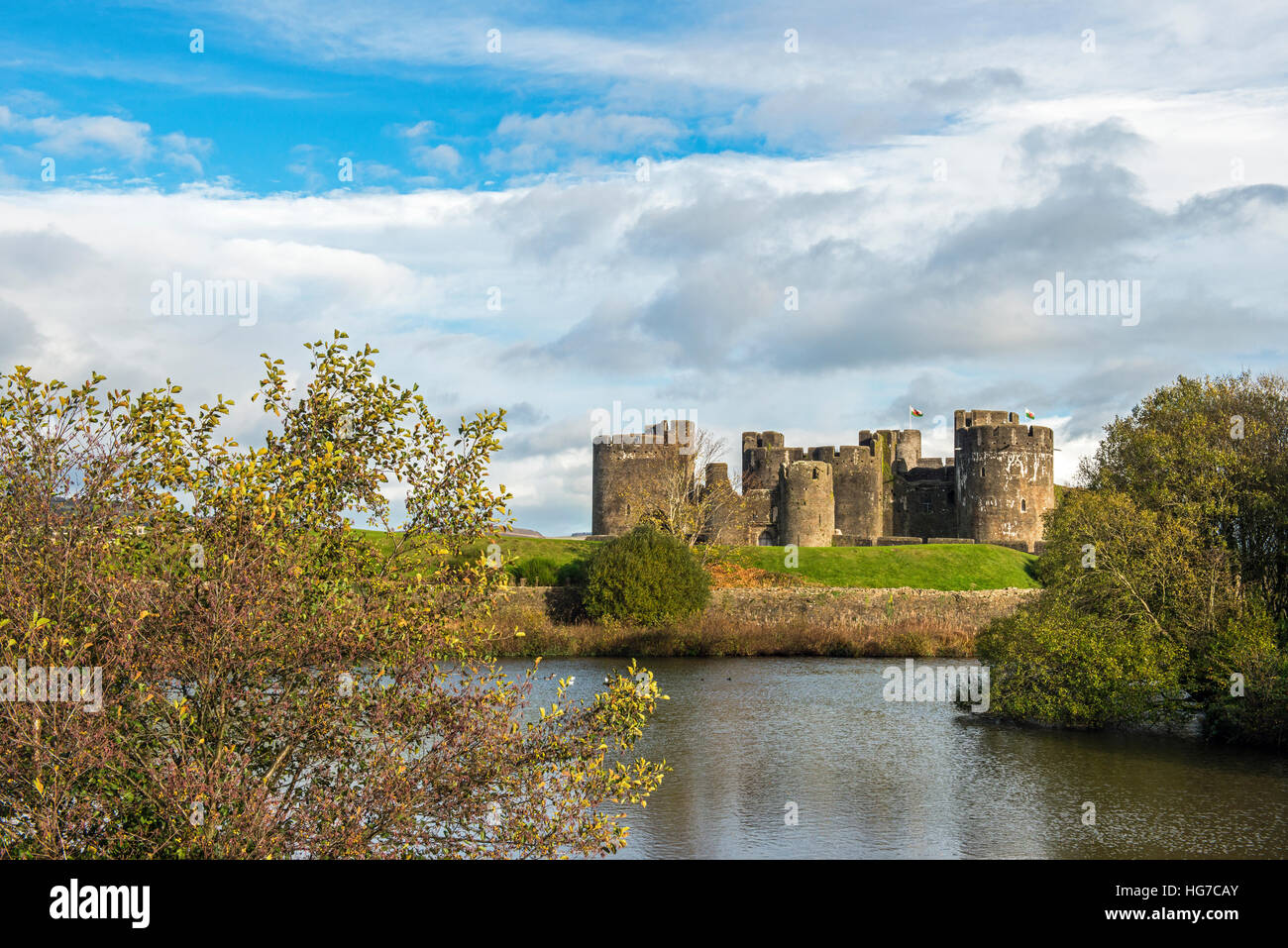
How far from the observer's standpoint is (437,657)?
853 centimetres

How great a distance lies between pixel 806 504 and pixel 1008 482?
36.6 feet

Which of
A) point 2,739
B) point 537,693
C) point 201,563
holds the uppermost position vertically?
point 201,563

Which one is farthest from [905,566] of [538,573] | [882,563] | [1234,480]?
[1234,480]

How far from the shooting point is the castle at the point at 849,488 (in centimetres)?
5756

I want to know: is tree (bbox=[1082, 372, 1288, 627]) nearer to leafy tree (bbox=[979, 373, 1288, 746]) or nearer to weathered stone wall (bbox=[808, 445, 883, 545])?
leafy tree (bbox=[979, 373, 1288, 746])

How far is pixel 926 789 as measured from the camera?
18.3m

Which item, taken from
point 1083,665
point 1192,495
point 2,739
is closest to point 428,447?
point 2,739

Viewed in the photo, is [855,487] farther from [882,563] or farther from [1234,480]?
[1234,480]

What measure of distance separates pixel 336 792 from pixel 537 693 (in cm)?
2058

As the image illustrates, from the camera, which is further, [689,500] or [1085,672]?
[689,500]

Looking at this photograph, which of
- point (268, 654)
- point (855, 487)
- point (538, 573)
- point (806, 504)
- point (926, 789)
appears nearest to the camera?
point (268, 654)

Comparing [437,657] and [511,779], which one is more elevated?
[437,657]
